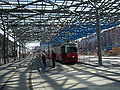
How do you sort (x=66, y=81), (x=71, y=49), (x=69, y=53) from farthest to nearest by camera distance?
(x=71, y=49) → (x=69, y=53) → (x=66, y=81)

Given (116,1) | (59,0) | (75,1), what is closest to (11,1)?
(59,0)

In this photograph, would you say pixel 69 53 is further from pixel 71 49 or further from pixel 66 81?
pixel 66 81

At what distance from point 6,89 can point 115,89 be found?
534cm

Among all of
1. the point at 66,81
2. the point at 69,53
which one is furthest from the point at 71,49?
the point at 66,81

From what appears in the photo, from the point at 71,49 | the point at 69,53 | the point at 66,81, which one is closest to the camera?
the point at 66,81

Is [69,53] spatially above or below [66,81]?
above

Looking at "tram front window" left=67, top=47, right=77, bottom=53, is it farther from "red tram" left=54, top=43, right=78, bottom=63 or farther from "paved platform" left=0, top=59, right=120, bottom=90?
"paved platform" left=0, top=59, right=120, bottom=90

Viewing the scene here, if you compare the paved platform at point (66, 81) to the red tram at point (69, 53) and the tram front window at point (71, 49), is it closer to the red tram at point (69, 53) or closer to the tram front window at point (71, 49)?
the red tram at point (69, 53)

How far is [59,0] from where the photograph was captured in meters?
22.3

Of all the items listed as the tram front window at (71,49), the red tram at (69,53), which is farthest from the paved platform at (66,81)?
the tram front window at (71,49)

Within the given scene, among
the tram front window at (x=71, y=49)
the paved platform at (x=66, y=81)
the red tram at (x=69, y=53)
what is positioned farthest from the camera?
the tram front window at (x=71, y=49)

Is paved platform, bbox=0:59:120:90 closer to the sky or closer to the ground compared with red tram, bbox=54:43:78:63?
closer to the ground

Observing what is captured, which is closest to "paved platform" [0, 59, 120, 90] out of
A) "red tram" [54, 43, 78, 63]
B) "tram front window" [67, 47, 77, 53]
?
"red tram" [54, 43, 78, 63]

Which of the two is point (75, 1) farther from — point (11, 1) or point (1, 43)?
point (1, 43)
